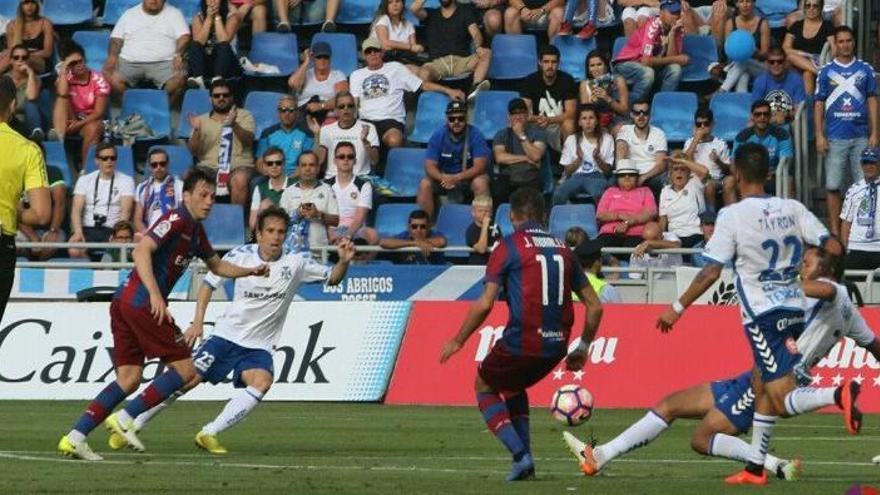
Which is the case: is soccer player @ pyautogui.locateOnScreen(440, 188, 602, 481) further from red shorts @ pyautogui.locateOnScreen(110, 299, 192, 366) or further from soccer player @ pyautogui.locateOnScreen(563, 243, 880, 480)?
red shorts @ pyautogui.locateOnScreen(110, 299, 192, 366)

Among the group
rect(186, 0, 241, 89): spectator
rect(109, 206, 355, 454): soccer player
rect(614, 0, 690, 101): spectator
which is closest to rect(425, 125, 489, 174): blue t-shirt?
rect(614, 0, 690, 101): spectator

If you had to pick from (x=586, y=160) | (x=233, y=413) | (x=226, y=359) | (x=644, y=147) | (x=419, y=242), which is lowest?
(x=419, y=242)

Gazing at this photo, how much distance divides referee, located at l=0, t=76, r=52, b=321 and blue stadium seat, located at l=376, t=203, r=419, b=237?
39.5 feet

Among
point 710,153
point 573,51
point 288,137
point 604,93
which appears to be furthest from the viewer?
point 573,51

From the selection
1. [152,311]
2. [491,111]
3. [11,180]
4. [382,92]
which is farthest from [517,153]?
[11,180]

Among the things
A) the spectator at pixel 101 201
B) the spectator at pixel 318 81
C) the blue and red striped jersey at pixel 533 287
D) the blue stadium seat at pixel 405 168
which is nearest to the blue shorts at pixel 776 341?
the blue and red striped jersey at pixel 533 287

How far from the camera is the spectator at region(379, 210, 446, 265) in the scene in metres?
24.4

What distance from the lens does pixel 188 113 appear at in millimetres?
27047

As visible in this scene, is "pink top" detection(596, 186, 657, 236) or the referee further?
"pink top" detection(596, 186, 657, 236)

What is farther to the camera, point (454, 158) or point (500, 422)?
point (454, 158)

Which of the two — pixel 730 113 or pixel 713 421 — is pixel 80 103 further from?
pixel 713 421

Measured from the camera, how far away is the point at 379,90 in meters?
26.5

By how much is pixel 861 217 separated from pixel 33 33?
1135cm

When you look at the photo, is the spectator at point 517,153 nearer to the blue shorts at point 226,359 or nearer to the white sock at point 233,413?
the blue shorts at point 226,359
